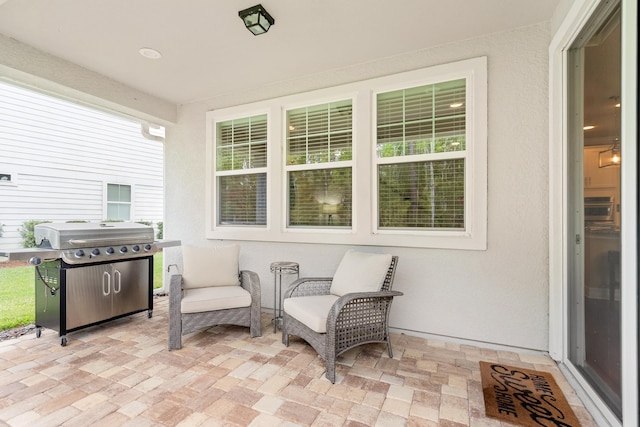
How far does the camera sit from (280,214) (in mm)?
3887

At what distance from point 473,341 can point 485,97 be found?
91.2 inches

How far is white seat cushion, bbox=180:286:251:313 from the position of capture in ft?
9.48

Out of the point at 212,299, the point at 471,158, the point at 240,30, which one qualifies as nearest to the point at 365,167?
the point at 471,158

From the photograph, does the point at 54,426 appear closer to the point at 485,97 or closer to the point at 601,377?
the point at 601,377

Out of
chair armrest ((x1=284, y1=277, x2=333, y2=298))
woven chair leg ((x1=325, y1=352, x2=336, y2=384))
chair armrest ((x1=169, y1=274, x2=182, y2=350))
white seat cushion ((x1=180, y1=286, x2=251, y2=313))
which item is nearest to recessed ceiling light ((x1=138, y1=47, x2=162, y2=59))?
chair armrest ((x1=169, y1=274, x2=182, y2=350))

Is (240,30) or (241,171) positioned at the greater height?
(240,30)

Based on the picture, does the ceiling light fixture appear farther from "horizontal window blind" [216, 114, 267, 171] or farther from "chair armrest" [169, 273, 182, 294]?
"chair armrest" [169, 273, 182, 294]

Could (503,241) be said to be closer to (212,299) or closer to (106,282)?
(212,299)

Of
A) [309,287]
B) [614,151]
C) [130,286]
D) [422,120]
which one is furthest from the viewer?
[130,286]

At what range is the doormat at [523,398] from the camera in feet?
6.01

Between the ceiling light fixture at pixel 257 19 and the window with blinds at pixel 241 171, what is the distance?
4.86ft

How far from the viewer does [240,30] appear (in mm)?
2791

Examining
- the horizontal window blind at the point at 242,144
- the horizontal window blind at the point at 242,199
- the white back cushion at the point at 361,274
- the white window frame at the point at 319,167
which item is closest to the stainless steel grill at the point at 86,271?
the horizontal window blind at the point at 242,199

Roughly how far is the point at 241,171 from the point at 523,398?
3766 mm
